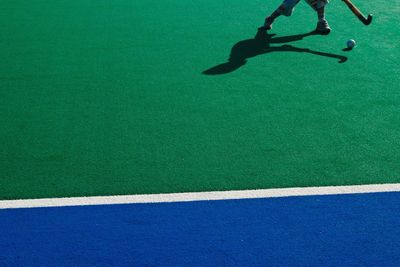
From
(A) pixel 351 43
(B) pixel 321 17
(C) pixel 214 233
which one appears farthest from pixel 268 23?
(C) pixel 214 233

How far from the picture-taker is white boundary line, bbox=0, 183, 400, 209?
15.5ft

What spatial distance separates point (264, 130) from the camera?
19.5ft

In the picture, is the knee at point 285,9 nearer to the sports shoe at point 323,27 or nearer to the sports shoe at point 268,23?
the sports shoe at point 268,23

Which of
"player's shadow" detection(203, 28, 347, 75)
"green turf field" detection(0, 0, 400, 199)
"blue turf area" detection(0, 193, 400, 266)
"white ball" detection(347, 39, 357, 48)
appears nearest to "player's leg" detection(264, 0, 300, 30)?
"player's shadow" detection(203, 28, 347, 75)

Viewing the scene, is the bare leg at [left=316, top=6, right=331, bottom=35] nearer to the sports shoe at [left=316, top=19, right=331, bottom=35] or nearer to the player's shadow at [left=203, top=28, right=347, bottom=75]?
the sports shoe at [left=316, top=19, right=331, bottom=35]

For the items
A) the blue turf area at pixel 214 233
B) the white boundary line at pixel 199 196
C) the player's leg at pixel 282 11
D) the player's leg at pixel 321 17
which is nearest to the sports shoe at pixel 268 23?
the player's leg at pixel 282 11

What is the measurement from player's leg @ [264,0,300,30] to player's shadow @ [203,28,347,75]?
5.6 inches

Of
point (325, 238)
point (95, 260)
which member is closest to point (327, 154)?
point (325, 238)

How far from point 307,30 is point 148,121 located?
3.85 m

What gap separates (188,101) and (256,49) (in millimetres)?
1971

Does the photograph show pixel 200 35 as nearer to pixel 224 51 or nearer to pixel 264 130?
pixel 224 51

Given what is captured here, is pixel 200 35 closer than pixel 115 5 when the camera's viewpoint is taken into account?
Yes

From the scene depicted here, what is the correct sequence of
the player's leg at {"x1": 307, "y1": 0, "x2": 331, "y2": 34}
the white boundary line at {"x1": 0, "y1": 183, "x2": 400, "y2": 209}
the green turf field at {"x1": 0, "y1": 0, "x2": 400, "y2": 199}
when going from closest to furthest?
the white boundary line at {"x1": 0, "y1": 183, "x2": 400, "y2": 209} < the green turf field at {"x1": 0, "y1": 0, "x2": 400, "y2": 199} < the player's leg at {"x1": 307, "y1": 0, "x2": 331, "y2": 34}

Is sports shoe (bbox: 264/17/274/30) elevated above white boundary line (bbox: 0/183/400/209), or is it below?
above
